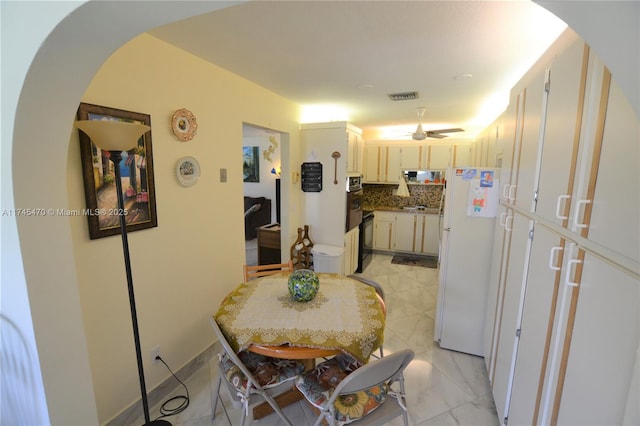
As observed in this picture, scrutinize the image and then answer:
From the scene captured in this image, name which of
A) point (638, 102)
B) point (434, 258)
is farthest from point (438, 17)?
point (434, 258)

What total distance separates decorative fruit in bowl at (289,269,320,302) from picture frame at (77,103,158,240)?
102 cm

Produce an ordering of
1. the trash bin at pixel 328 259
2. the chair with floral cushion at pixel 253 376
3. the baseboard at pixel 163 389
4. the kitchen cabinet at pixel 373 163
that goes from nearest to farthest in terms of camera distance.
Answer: the chair with floral cushion at pixel 253 376, the baseboard at pixel 163 389, the trash bin at pixel 328 259, the kitchen cabinet at pixel 373 163

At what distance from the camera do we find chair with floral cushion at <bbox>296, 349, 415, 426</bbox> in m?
1.26

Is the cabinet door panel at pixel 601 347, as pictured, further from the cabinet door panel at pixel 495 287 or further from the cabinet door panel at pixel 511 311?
the cabinet door panel at pixel 495 287

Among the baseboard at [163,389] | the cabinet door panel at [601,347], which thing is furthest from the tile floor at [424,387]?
the cabinet door panel at [601,347]

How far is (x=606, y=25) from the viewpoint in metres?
0.57

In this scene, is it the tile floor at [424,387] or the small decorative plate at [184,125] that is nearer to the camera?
the tile floor at [424,387]

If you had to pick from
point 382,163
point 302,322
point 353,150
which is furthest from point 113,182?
point 382,163

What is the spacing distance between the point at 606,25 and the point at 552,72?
0.88 meters

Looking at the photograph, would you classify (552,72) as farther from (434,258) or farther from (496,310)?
(434,258)

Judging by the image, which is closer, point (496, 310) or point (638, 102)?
point (638, 102)

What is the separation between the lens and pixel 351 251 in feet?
13.8

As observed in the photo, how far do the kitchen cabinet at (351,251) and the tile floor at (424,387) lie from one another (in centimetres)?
93

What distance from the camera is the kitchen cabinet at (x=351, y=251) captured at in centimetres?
394
